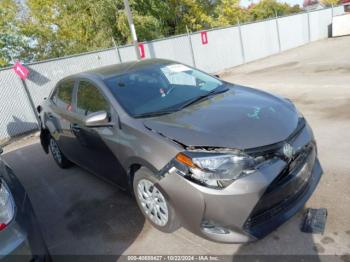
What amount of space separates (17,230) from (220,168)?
148cm

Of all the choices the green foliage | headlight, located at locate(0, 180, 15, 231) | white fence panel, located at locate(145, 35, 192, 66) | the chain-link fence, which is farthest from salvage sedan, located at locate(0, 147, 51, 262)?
the green foliage

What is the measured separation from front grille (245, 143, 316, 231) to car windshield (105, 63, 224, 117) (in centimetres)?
124

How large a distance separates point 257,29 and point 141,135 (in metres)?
14.9

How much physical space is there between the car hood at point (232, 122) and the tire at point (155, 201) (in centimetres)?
43

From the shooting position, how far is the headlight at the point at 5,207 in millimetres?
2137

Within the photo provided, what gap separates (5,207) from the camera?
222 cm

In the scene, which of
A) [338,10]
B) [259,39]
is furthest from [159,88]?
[338,10]

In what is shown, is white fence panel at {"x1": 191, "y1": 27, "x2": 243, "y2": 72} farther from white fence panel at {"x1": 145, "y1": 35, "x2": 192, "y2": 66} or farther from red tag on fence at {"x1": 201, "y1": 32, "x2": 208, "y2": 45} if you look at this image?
white fence panel at {"x1": 145, "y1": 35, "x2": 192, "y2": 66}

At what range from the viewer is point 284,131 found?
2721mm

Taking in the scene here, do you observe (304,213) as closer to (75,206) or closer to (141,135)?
A: (141,135)

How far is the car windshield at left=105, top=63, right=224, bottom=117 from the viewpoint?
3348 mm

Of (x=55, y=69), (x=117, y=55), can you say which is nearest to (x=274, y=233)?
(x=55, y=69)

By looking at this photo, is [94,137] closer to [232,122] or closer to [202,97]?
[202,97]

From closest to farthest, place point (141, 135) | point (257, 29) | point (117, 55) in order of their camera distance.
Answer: point (141, 135) < point (117, 55) < point (257, 29)
